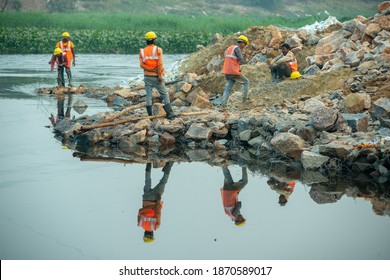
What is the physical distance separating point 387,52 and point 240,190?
9012mm

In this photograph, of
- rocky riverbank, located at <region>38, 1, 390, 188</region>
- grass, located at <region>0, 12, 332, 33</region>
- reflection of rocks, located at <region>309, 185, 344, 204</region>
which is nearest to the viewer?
reflection of rocks, located at <region>309, 185, 344, 204</region>

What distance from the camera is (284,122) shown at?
15383mm

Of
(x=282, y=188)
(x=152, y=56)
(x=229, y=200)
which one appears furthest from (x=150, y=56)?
(x=229, y=200)

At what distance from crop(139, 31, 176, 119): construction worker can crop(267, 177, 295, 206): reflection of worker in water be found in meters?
4.34

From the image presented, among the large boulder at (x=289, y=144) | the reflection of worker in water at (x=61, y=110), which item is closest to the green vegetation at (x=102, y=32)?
the reflection of worker in water at (x=61, y=110)

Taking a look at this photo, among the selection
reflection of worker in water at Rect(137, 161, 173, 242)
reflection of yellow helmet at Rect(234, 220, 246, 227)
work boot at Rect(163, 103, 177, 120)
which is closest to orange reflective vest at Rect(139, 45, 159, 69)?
work boot at Rect(163, 103, 177, 120)

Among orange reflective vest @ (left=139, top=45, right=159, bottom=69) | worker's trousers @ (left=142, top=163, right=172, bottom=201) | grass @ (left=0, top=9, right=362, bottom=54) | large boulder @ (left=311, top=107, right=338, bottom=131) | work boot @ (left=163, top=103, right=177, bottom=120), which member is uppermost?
orange reflective vest @ (left=139, top=45, right=159, bottom=69)

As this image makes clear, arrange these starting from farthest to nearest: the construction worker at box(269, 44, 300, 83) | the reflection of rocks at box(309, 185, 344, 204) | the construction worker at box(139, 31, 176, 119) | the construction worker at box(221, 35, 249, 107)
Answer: the construction worker at box(269, 44, 300, 83) → the construction worker at box(221, 35, 249, 107) → the construction worker at box(139, 31, 176, 119) → the reflection of rocks at box(309, 185, 344, 204)

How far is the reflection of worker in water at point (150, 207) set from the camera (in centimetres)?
1022

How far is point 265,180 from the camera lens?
13227 millimetres

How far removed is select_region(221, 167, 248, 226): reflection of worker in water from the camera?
35.4ft

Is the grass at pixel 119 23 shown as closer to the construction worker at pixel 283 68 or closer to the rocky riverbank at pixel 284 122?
the rocky riverbank at pixel 284 122

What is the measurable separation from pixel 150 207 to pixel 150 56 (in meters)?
5.66

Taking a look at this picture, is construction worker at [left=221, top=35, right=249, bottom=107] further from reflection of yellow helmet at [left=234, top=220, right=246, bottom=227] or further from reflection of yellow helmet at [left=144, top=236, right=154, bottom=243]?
reflection of yellow helmet at [left=144, top=236, right=154, bottom=243]
